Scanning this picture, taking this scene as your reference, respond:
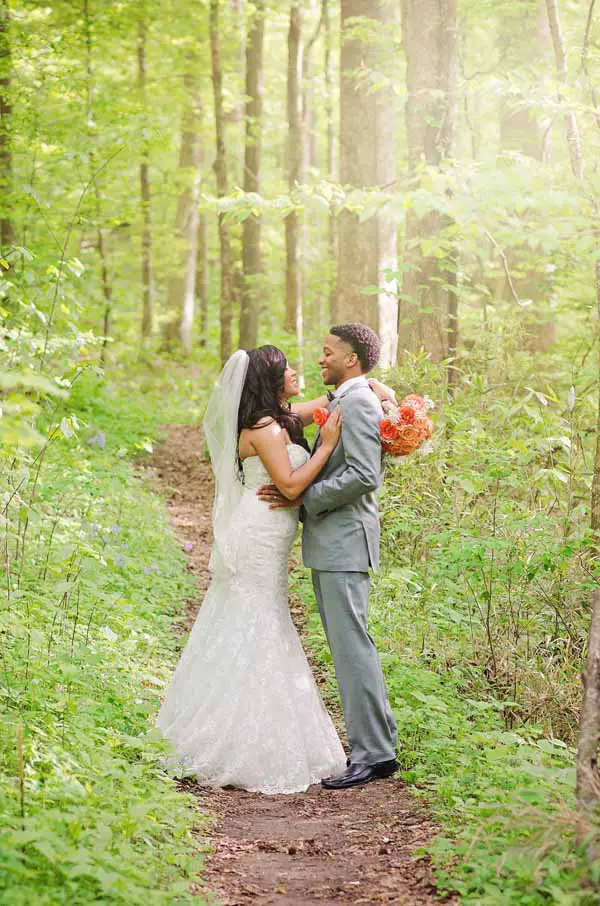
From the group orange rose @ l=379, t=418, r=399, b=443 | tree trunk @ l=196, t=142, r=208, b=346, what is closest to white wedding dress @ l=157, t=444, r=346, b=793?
orange rose @ l=379, t=418, r=399, b=443

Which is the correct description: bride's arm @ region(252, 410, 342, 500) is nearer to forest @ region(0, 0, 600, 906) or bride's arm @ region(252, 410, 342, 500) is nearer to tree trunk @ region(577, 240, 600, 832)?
forest @ region(0, 0, 600, 906)

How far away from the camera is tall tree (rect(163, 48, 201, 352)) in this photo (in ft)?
68.4

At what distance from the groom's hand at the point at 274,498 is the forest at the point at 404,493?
2.29 ft

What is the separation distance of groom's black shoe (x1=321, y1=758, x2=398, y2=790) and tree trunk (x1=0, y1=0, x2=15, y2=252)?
741 cm

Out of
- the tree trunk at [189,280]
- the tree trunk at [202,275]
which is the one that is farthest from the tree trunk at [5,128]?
the tree trunk at [202,275]

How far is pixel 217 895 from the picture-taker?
11.1ft

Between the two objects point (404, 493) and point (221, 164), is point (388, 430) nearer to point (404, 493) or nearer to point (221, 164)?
point (404, 493)

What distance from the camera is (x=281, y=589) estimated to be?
5.19m

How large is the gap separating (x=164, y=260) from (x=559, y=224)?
59.7 feet

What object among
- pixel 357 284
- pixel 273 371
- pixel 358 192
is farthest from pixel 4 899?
pixel 357 284

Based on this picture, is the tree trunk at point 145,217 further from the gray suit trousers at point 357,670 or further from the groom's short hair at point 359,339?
the gray suit trousers at point 357,670

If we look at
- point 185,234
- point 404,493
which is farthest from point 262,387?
point 185,234

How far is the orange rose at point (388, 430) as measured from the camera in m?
4.77

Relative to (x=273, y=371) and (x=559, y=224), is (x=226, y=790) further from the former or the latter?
(x=559, y=224)
